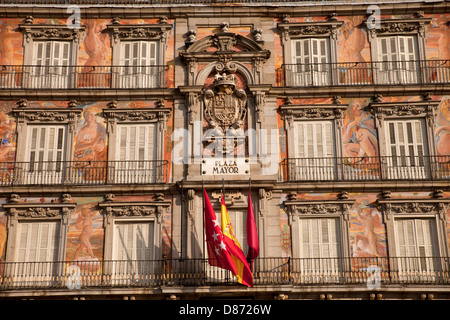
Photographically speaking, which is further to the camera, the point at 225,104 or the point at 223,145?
the point at 225,104

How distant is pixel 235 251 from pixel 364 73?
26.3ft

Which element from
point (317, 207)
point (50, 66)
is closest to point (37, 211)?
point (50, 66)

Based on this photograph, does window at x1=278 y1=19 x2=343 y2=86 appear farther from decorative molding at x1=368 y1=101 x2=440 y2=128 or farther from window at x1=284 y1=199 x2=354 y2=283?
window at x1=284 y1=199 x2=354 y2=283

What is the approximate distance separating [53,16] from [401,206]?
1394cm

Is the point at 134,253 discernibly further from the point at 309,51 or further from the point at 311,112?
the point at 309,51

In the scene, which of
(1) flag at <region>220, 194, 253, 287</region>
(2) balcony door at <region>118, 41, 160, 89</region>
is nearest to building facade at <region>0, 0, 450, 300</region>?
(2) balcony door at <region>118, 41, 160, 89</region>

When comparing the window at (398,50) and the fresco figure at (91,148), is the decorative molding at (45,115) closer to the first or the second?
the fresco figure at (91,148)

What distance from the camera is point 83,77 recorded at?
24.5 m

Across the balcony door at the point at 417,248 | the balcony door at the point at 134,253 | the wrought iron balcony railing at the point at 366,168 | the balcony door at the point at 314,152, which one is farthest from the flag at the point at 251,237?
the balcony door at the point at 417,248

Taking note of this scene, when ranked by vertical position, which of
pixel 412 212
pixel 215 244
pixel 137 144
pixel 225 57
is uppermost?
pixel 225 57

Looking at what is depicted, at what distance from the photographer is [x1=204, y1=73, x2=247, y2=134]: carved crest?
2381cm

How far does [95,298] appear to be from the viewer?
21844mm

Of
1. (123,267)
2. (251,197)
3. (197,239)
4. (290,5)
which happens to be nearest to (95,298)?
(123,267)

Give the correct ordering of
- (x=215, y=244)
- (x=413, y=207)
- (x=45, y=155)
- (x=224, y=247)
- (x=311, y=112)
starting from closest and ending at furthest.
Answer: (x=224, y=247) < (x=215, y=244) < (x=413, y=207) < (x=45, y=155) < (x=311, y=112)
